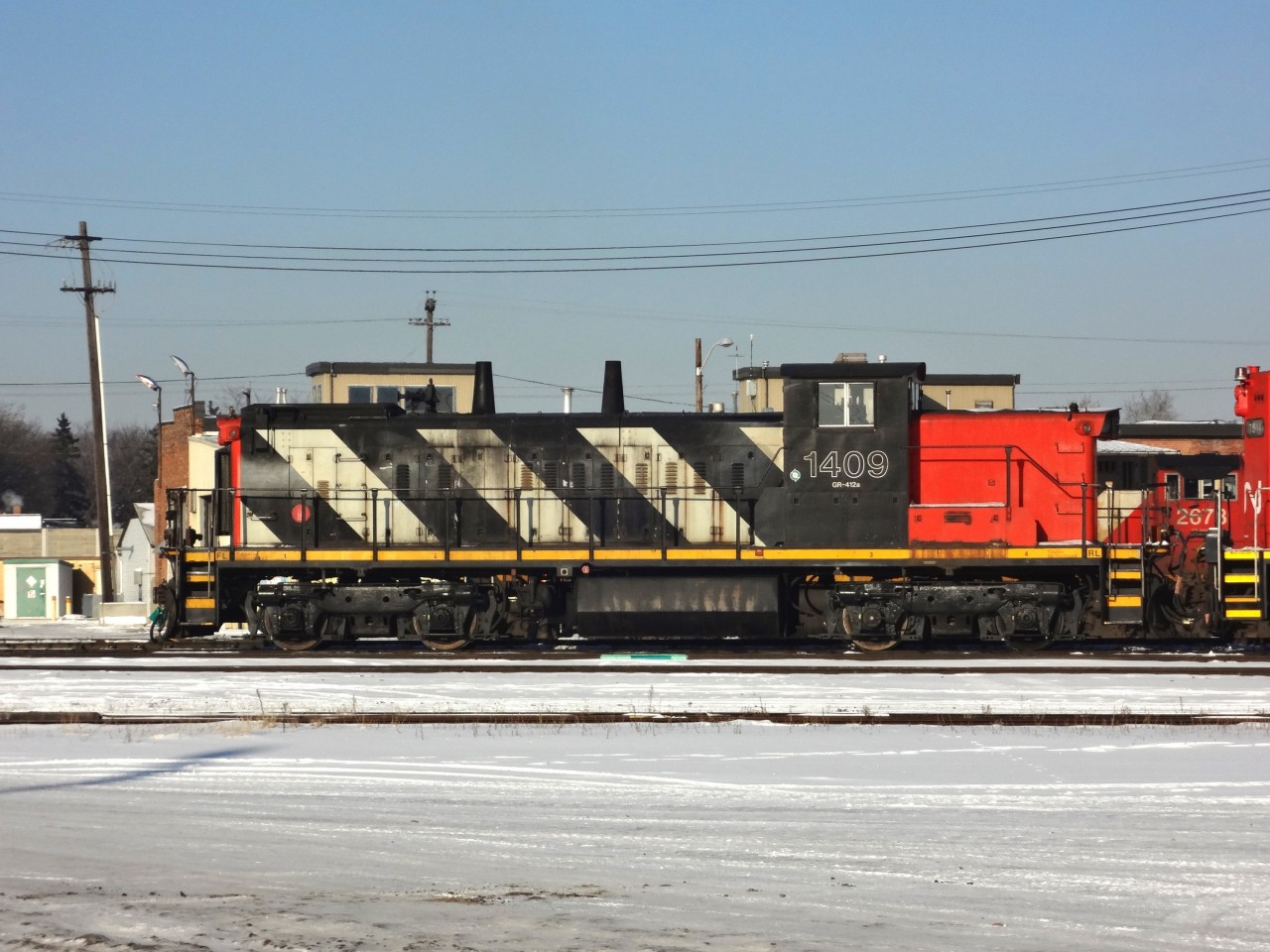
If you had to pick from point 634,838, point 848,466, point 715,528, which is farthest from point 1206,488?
point 634,838

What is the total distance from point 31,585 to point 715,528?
34585 millimetres

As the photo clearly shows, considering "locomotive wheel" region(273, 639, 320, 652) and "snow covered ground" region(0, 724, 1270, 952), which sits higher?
"snow covered ground" region(0, 724, 1270, 952)

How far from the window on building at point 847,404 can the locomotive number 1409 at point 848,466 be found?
0.38 meters

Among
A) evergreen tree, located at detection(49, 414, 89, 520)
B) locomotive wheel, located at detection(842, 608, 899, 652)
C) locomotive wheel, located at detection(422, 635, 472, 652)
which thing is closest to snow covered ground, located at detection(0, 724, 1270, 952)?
locomotive wheel, located at detection(842, 608, 899, 652)

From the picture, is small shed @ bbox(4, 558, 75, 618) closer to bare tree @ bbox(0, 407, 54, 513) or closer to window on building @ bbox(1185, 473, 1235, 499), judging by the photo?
window on building @ bbox(1185, 473, 1235, 499)

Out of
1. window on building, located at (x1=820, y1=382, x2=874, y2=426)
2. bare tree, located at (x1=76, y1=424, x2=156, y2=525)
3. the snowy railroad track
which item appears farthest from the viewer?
bare tree, located at (x1=76, y1=424, x2=156, y2=525)

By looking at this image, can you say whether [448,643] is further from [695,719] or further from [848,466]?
[695,719]

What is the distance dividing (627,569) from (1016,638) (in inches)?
203

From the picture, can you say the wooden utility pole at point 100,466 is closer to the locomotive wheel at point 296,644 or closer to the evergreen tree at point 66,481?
the locomotive wheel at point 296,644

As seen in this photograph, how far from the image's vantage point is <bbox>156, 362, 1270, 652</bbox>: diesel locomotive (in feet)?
55.1

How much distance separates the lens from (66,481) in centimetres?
10481

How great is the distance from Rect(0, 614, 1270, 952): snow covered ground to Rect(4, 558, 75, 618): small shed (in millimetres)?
36203

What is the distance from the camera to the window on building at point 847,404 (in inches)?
666

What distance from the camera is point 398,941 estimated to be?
17.6 ft
